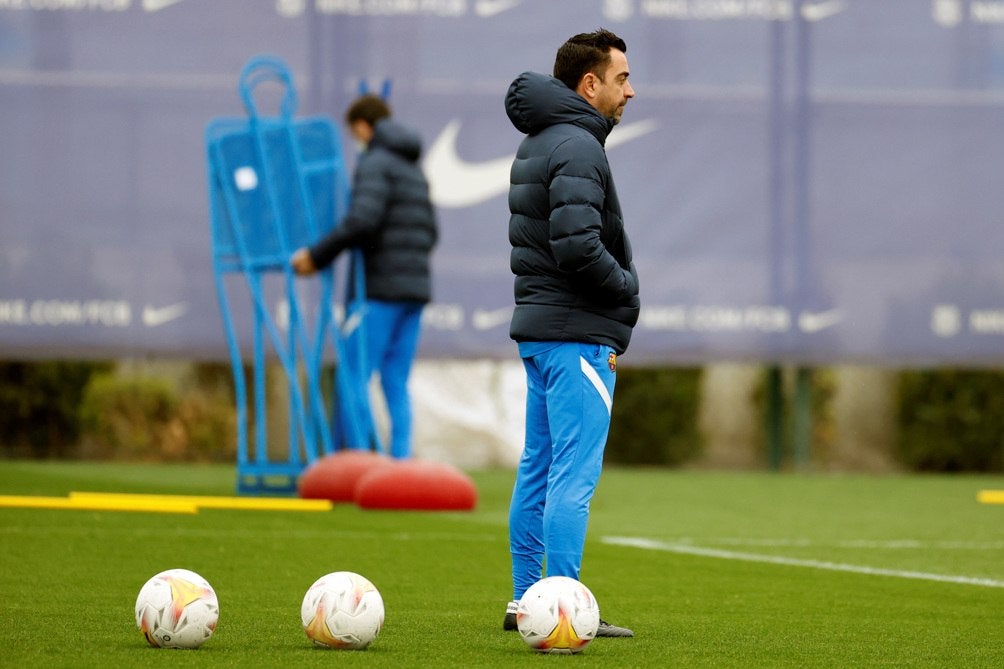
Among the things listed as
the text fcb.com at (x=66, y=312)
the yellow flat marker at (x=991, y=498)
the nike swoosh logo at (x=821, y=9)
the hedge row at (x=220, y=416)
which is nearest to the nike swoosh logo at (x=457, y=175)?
the nike swoosh logo at (x=821, y=9)

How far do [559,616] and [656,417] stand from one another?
9127 mm

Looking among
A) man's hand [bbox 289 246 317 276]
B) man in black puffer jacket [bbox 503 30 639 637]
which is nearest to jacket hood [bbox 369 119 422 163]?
man's hand [bbox 289 246 317 276]

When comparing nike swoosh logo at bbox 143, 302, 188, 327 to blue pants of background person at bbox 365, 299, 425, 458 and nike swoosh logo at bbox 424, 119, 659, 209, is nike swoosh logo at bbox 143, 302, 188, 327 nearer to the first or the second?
nike swoosh logo at bbox 424, 119, 659, 209

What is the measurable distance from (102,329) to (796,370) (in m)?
5.10

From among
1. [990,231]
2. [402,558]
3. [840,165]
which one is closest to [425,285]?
[402,558]

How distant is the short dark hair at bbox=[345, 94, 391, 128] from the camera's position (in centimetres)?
978

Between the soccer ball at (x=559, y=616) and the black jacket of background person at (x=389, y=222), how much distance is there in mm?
5244

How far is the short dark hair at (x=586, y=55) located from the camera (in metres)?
4.99

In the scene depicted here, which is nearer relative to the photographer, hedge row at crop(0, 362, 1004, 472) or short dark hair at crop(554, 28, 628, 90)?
short dark hair at crop(554, 28, 628, 90)

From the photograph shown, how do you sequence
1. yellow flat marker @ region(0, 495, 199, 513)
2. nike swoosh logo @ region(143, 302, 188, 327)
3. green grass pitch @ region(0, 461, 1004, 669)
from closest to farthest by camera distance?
green grass pitch @ region(0, 461, 1004, 669) → yellow flat marker @ region(0, 495, 199, 513) → nike swoosh logo @ region(143, 302, 188, 327)

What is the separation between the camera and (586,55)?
16.4ft

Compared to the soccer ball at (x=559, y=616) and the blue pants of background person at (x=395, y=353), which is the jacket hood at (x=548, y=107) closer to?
the soccer ball at (x=559, y=616)

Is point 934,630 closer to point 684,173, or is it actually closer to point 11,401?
point 684,173

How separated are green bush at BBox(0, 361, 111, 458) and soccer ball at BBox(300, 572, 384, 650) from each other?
29.5 ft
